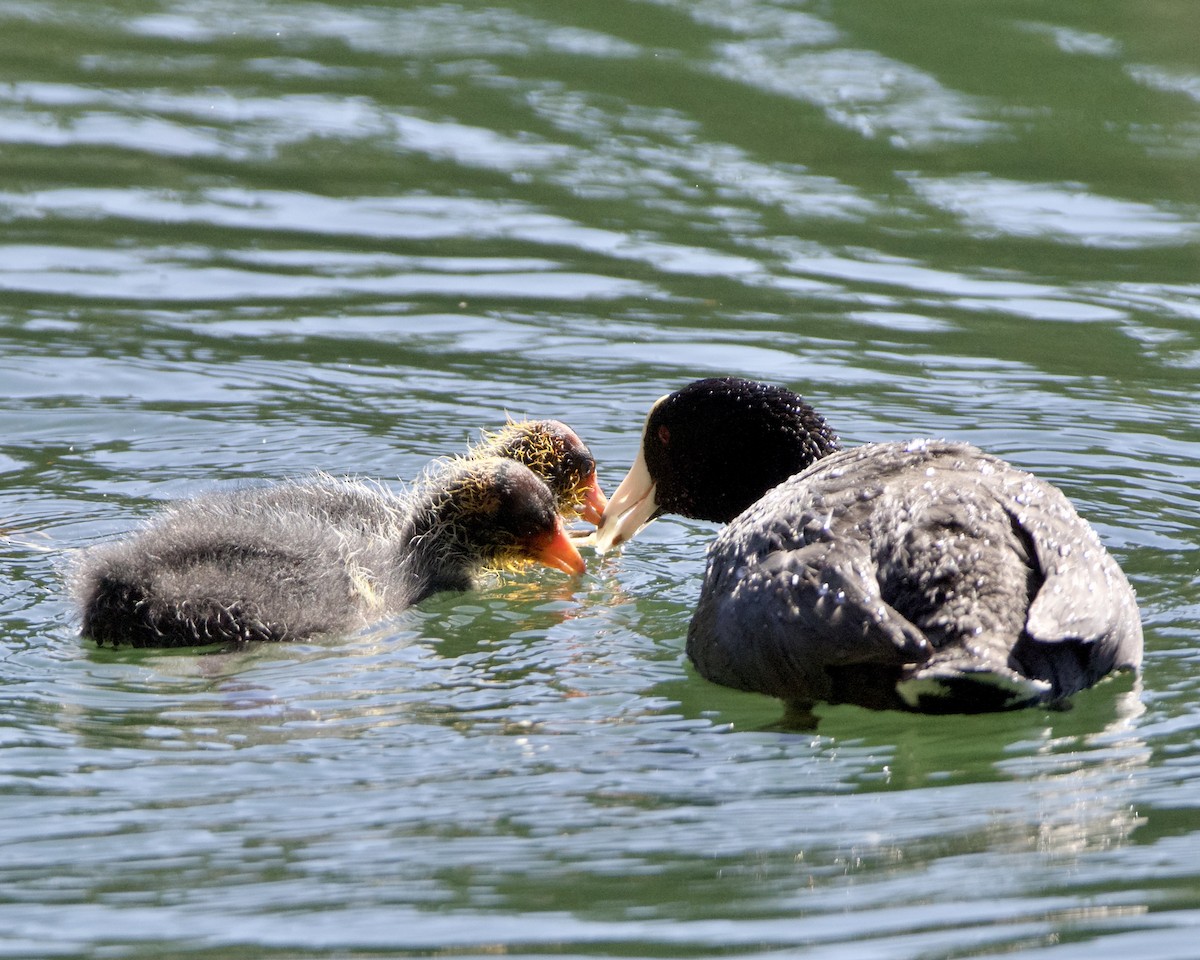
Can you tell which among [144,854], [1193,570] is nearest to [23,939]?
[144,854]

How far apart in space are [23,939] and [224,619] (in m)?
2.00

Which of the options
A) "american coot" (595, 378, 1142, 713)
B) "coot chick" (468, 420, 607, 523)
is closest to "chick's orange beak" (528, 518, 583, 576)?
"coot chick" (468, 420, 607, 523)

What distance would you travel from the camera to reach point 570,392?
26.9 feet

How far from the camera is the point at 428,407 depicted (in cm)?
805

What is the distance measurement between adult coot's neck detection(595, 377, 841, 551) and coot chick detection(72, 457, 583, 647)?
1.37ft

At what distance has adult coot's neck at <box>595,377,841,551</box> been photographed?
21.4ft

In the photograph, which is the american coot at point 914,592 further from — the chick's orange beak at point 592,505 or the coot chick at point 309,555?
the chick's orange beak at point 592,505

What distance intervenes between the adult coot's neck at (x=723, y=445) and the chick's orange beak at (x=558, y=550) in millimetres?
384

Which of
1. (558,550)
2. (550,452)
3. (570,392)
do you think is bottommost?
(558,550)

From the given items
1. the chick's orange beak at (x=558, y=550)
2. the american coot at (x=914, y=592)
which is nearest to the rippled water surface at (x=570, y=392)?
the chick's orange beak at (x=558, y=550)

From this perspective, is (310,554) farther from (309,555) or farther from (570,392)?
(570,392)

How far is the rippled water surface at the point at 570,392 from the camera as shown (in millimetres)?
3801

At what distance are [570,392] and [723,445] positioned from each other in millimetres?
1710

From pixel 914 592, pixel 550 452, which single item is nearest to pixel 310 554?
pixel 550 452
